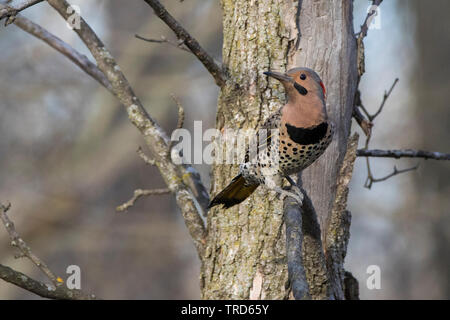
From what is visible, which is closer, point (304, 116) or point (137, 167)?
point (304, 116)

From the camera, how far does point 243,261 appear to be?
99.7 inches

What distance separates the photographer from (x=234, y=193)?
256 cm

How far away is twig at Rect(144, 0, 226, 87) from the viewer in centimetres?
239

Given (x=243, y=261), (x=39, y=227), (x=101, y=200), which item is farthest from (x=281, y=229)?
(x=101, y=200)

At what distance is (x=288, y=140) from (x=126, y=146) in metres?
4.31

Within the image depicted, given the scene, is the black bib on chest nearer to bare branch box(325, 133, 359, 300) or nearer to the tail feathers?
bare branch box(325, 133, 359, 300)

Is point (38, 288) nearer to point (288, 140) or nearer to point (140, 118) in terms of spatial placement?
point (140, 118)

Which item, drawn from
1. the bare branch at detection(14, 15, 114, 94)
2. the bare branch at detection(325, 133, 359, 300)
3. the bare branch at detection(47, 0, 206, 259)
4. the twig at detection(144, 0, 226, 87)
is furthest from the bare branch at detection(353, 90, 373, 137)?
the bare branch at detection(14, 15, 114, 94)

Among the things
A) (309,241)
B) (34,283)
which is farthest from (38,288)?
(309,241)

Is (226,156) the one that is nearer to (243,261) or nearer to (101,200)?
(243,261)

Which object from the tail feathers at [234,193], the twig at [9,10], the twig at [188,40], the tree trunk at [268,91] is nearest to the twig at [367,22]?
the tree trunk at [268,91]

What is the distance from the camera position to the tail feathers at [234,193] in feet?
8.30
